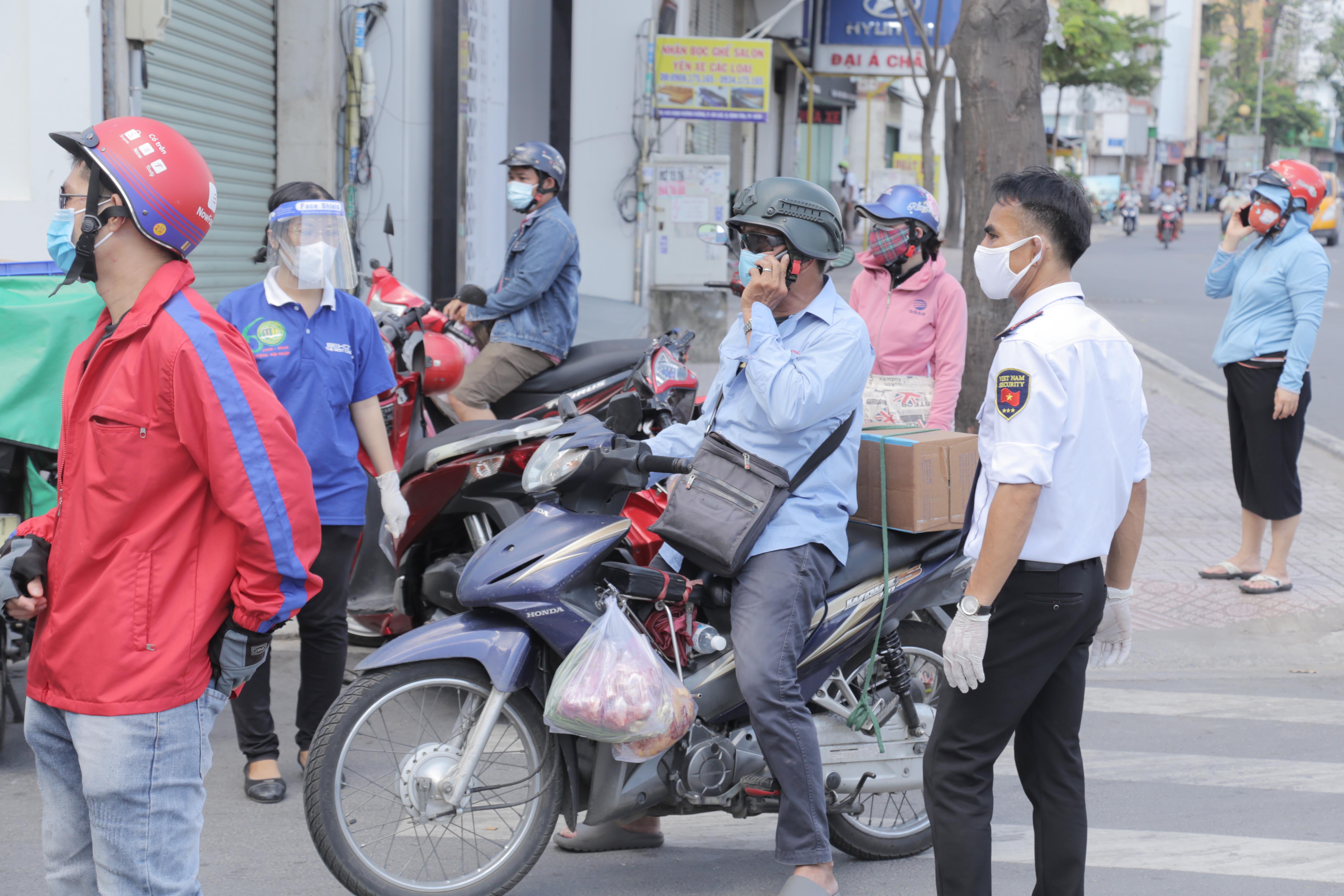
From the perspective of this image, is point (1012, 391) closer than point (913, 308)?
Yes

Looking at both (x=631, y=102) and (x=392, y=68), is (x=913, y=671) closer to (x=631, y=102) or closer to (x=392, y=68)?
(x=392, y=68)

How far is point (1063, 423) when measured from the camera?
2.88 metres

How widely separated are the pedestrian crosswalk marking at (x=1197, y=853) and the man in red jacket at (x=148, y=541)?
8.19 feet

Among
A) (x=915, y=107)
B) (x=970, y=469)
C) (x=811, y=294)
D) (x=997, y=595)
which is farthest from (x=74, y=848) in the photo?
(x=915, y=107)

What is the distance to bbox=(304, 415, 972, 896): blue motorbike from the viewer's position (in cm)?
329

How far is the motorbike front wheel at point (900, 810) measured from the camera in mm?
3910

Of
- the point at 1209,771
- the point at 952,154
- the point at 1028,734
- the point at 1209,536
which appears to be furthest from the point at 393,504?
the point at 952,154

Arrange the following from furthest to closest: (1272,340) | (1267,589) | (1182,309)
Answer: (1182,309) < (1267,589) < (1272,340)

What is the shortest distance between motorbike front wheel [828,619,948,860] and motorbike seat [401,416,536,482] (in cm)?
157

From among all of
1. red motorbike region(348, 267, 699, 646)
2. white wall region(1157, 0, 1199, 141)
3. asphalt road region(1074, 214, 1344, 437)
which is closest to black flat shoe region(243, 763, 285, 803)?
red motorbike region(348, 267, 699, 646)

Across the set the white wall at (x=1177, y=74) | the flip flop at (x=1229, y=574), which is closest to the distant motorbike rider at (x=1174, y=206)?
the flip flop at (x=1229, y=574)

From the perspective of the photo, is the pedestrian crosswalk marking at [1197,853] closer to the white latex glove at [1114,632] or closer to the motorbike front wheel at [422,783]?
the white latex glove at [1114,632]

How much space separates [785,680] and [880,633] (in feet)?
1.44

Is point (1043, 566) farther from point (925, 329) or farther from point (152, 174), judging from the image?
point (925, 329)
